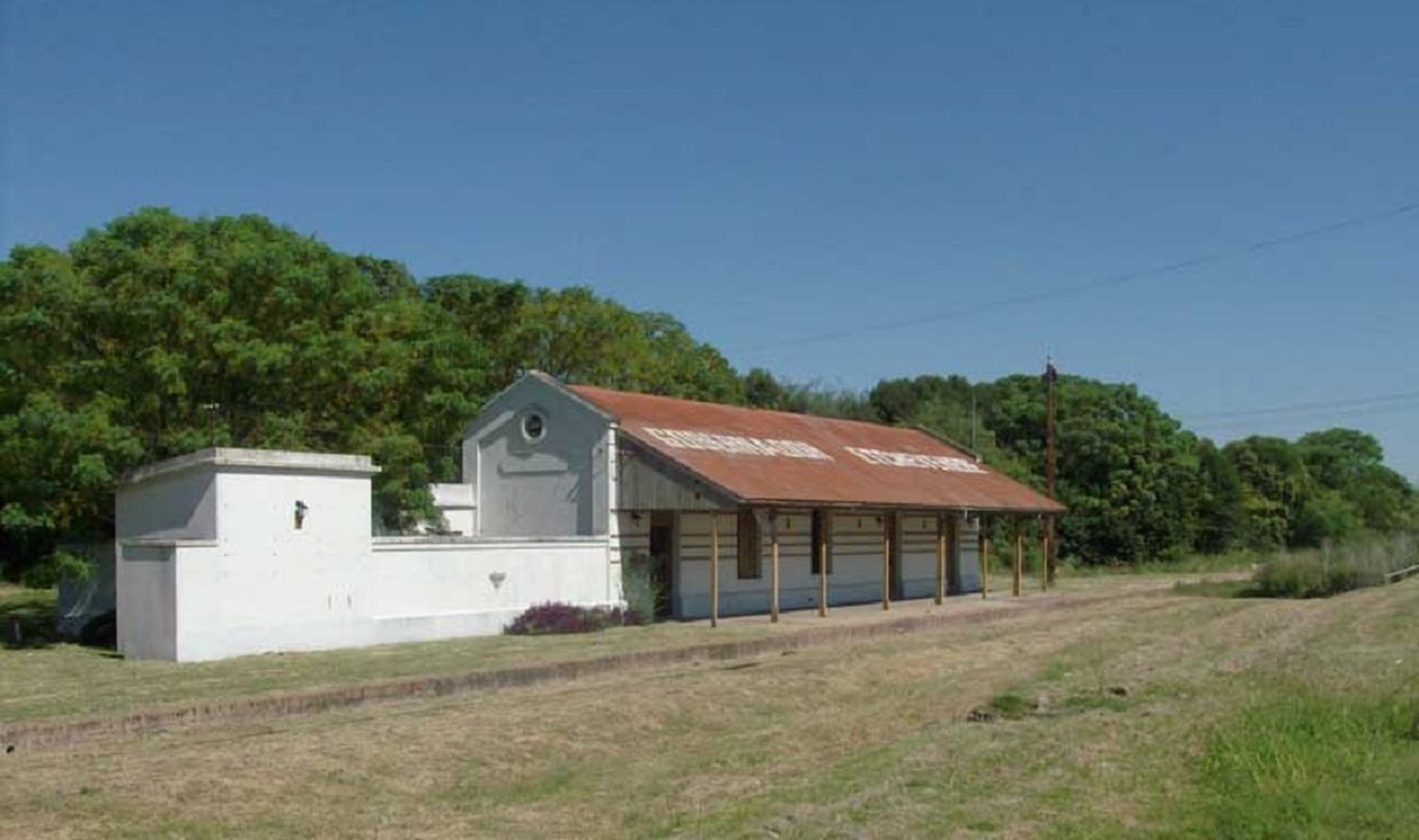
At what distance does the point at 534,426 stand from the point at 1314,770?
22.5 meters

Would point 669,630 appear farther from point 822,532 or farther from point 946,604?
point 946,604

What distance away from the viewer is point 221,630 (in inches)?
824

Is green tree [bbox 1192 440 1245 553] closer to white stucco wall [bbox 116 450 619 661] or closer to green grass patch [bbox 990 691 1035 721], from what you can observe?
white stucco wall [bbox 116 450 619 661]

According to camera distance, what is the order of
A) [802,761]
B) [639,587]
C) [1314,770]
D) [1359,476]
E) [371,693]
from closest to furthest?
1. [1314,770]
2. [802,761]
3. [371,693]
4. [639,587]
5. [1359,476]

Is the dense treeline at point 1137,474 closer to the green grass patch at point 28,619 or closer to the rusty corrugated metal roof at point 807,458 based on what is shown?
the rusty corrugated metal roof at point 807,458

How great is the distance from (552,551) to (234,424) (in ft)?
20.9

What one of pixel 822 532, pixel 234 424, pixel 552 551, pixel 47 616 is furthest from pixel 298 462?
pixel 822 532

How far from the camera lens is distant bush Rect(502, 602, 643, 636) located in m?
25.9

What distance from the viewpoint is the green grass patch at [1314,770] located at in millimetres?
8297

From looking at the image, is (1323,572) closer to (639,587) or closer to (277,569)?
(639,587)

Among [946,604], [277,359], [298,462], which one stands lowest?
[946,604]

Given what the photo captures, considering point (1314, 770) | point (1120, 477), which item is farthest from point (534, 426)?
point (1120, 477)

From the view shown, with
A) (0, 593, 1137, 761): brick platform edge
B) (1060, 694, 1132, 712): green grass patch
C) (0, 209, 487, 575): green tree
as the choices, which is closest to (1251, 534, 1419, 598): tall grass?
(0, 593, 1137, 761): brick platform edge

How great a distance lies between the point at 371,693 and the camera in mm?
16000
